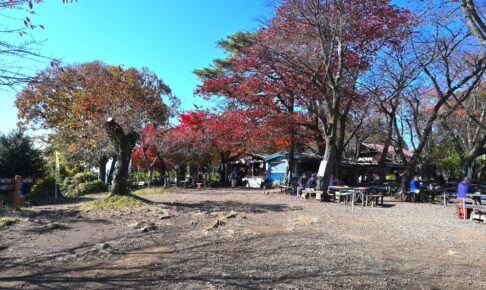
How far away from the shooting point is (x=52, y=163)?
27156 millimetres

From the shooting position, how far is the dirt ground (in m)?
4.73

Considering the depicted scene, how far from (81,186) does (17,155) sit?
5493 millimetres

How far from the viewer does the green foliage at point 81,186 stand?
22.2 meters

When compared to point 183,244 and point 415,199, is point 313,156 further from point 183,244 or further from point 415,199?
point 183,244

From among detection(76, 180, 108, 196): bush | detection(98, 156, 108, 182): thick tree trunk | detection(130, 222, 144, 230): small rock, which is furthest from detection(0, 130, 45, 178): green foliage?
detection(98, 156, 108, 182): thick tree trunk

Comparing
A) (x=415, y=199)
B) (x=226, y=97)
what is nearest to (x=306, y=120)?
(x=226, y=97)

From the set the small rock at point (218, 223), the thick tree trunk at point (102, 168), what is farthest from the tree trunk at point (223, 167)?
the small rock at point (218, 223)

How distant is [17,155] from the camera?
57.0 ft

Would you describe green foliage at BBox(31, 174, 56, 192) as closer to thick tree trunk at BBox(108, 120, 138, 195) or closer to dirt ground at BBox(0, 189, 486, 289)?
thick tree trunk at BBox(108, 120, 138, 195)

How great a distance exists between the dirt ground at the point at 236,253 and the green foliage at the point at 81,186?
A: 1261cm

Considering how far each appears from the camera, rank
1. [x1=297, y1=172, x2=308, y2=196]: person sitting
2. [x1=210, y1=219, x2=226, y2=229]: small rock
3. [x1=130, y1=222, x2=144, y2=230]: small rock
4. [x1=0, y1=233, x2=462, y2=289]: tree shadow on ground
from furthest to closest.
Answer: [x1=297, y1=172, x2=308, y2=196]: person sitting → [x1=210, y1=219, x2=226, y2=229]: small rock → [x1=130, y1=222, x2=144, y2=230]: small rock → [x1=0, y1=233, x2=462, y2=289]: tree shadow on ground

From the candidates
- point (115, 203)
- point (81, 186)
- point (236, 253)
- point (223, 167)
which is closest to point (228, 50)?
point (223, 167)

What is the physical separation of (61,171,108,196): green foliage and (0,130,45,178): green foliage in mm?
4064

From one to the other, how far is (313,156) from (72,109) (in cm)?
1810
